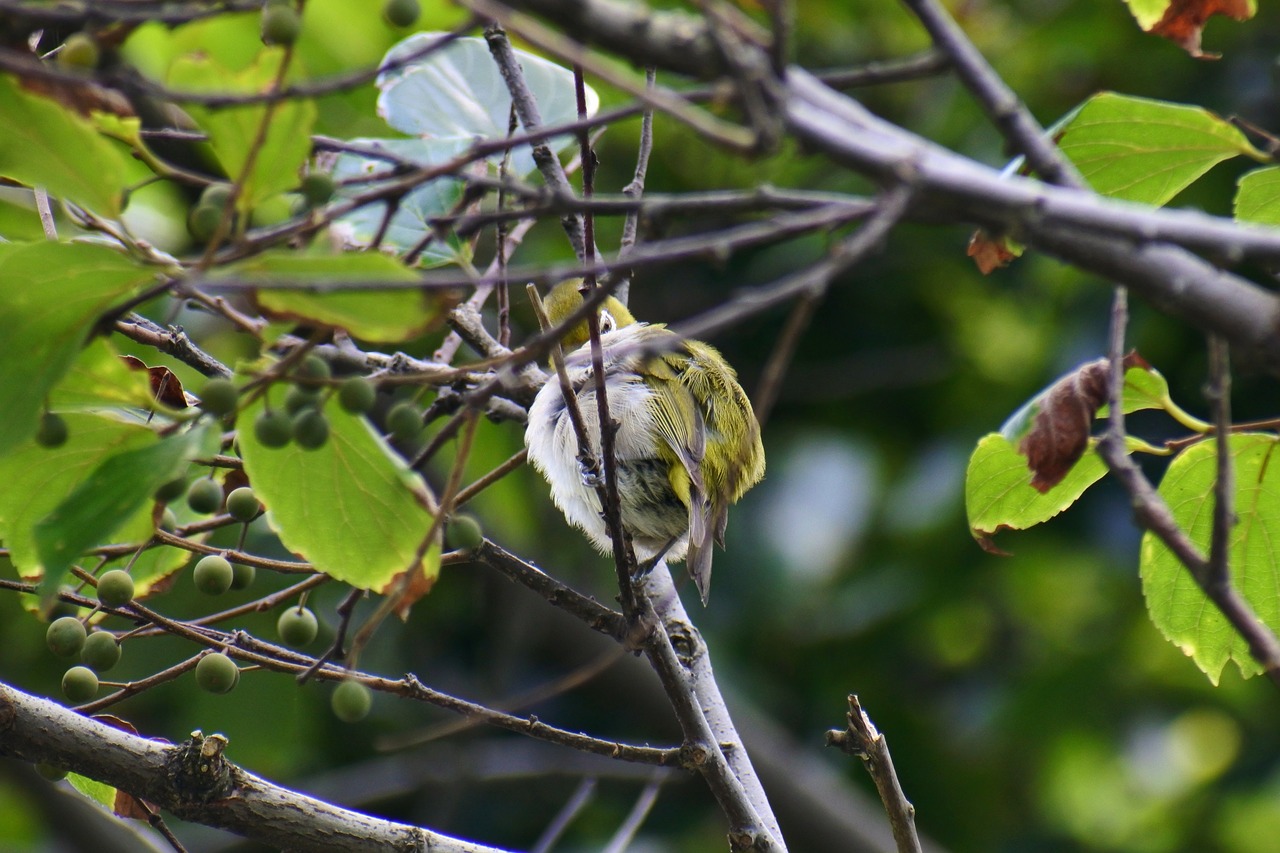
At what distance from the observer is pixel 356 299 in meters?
1.08

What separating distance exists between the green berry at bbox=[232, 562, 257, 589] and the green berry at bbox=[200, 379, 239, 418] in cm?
74

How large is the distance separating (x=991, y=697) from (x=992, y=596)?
45cm

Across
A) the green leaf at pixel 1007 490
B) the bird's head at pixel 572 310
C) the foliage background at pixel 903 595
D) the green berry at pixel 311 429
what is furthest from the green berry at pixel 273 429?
the foliage background at pixel 903 595

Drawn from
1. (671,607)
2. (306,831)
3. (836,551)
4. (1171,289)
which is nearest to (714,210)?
(1171,289)

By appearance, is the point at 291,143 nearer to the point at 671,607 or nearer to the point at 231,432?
the point at 231,432

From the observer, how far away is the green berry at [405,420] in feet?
4.44

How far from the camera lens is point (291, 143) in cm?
115

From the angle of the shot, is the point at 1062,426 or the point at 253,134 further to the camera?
the point at 1062,426

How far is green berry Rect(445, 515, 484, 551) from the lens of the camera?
4.83ft

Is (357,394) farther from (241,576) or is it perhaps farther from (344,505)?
(241,576)

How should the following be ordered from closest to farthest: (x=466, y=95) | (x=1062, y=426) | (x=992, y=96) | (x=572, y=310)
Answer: (x=992, y=96), (x=1062, y=426), (x=466, y=95), (x=572, y=310)

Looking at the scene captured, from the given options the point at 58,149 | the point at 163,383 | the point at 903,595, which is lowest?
the point at 903,595

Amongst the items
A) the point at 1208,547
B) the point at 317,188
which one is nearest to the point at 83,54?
the point at 317,188

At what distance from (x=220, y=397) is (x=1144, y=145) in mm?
1166
